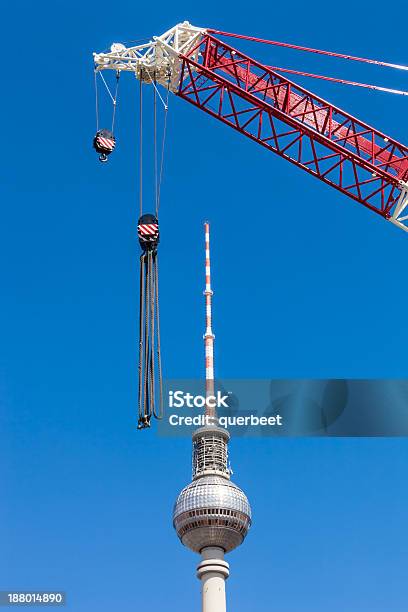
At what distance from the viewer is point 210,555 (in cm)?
11881

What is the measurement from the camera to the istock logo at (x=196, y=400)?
3546 inches

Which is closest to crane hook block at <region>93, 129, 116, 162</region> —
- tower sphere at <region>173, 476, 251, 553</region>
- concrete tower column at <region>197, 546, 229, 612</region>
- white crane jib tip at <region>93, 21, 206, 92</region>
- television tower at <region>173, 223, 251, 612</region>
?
white crane jib tip at <region>93, 21, 206, 92</region>

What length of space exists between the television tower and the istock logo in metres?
0.54

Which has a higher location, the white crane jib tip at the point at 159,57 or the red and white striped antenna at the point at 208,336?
the red and white striped antenna at the point at 208,336

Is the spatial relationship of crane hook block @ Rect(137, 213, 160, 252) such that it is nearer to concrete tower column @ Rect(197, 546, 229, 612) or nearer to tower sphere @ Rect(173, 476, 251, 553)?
tower sphere @ Rect(173, 476, 251, 553)

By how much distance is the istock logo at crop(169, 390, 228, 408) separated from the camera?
9006 cm

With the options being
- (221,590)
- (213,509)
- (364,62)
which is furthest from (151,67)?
(221,590)

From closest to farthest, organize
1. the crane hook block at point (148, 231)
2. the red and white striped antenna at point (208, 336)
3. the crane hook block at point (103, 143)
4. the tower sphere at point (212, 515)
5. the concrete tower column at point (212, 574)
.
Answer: the crane hook block at point (148, 231) < the crane hook block at point (103, 143) < the tower sphere at point (212, 515) < the concrete tower column at point (212, 574) < the red and white striped antenna at point (208, 336)

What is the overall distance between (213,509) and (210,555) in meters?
6.94

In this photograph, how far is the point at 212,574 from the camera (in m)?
118

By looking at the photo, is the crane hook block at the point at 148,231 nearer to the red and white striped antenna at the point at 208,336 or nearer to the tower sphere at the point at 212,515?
the red and white striped antenna at the point at 208,336

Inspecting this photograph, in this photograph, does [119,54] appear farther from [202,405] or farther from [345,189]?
[202,405]

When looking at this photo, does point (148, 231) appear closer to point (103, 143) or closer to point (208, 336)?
point (103, 143)

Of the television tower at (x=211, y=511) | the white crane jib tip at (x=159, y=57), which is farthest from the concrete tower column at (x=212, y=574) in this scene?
the white crane jib tip at (x=159, y=57)
